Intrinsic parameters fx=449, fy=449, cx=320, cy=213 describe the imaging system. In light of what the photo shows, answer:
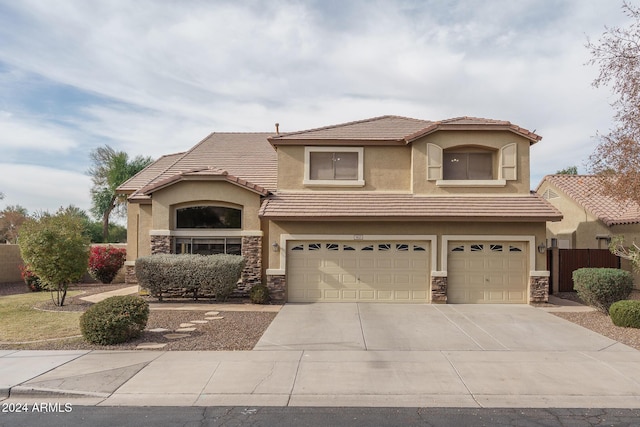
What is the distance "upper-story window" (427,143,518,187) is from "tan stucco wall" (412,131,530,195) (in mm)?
151

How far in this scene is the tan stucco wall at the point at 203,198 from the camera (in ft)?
52.8

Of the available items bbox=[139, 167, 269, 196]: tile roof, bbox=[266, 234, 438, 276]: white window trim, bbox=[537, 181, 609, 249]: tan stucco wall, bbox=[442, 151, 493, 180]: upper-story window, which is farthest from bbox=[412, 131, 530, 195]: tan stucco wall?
bbox=[537, 181, 609, 249]: tan stucco wall

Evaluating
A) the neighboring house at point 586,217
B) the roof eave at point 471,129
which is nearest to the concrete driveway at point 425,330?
the roof eave at point 471,129

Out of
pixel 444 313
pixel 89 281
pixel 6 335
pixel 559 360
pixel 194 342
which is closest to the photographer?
pixel 559 360

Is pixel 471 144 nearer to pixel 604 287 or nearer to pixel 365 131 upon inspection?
pixel 365 131

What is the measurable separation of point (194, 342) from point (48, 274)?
275 inches

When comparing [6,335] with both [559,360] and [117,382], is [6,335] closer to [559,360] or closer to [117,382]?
[117,382]

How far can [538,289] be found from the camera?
49.1ft

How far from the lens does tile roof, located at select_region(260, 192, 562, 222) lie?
14.8 metres

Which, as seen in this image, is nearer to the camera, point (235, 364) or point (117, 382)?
point (117, 382)

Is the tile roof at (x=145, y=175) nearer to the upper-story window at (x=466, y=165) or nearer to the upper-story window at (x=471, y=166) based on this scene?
the upper-story window at (x=471, y=166)

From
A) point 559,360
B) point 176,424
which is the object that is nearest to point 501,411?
point 559,360

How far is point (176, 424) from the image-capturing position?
5.75 metres

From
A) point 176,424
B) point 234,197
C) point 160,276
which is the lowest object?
point 176,424
